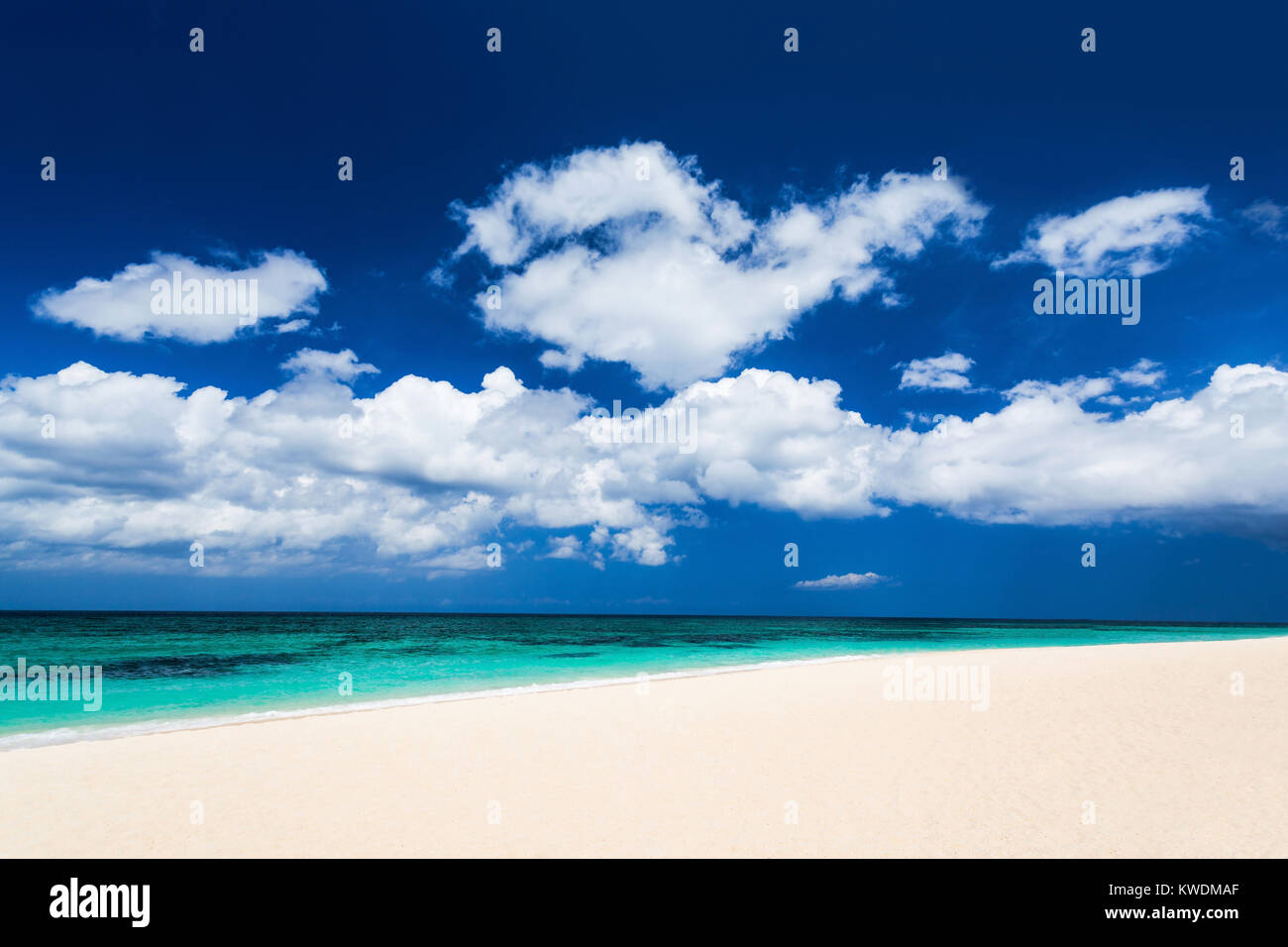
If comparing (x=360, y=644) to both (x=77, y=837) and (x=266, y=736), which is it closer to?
(x=266, y=736)

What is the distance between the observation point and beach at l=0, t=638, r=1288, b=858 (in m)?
7.80

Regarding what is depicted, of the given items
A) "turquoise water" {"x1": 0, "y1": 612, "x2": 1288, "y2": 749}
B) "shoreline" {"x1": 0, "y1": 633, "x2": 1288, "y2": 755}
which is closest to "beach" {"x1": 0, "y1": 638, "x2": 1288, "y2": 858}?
"shoreline" {"x1": 0, "y1": 633, "x2": 1288, "y2": 755}

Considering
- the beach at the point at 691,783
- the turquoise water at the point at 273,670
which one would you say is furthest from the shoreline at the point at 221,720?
the beach at the point at 691,783

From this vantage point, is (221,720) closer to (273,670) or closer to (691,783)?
(691,783)

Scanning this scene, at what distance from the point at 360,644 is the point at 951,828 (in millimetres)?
49373

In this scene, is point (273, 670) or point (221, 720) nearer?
point (221, 720)

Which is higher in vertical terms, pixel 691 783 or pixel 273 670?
pixel 691 783

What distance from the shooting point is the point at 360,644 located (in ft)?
160

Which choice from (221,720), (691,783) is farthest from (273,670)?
(691,783)

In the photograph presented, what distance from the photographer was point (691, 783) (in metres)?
10.3

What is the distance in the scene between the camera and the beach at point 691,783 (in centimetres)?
780

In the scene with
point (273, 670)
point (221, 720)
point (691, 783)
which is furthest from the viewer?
point (273, 670)

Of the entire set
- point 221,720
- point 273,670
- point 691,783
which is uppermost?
point 691,783
